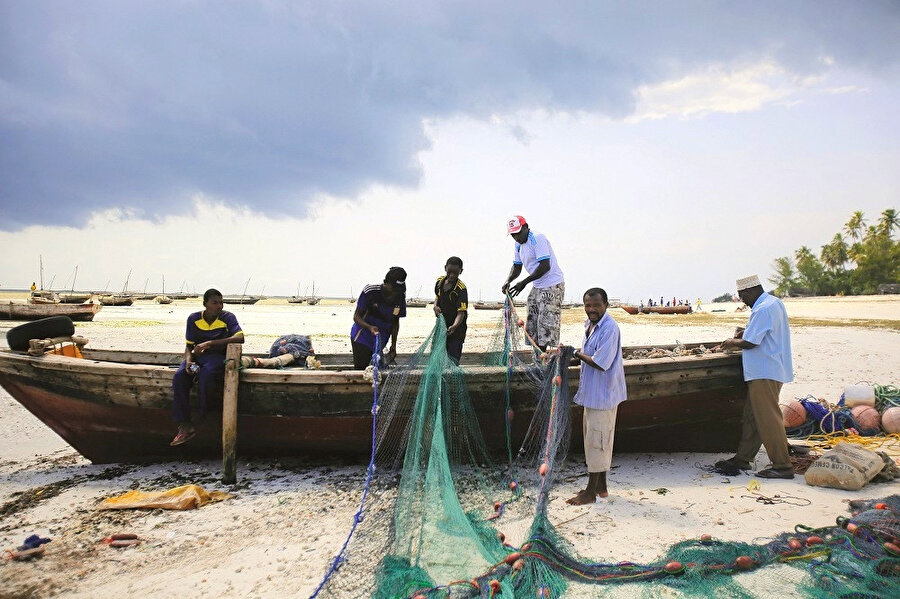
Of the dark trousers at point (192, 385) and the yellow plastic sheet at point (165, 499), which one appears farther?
the dark trousers at point (192, 385)

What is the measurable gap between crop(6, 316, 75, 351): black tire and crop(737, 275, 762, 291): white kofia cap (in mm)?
7894

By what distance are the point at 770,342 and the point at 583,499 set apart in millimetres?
2516

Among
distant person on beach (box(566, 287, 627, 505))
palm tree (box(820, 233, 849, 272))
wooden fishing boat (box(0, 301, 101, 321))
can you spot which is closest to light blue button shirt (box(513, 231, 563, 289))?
distant person on beach (box(566, 287, 627, 505))

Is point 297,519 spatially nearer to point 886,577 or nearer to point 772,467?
point 886,577

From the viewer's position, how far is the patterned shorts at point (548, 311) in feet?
20.4

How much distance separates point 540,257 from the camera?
6.14 m

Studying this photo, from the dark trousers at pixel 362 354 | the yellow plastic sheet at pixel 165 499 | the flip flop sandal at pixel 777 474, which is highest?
the dark trousers at pixel 362 354

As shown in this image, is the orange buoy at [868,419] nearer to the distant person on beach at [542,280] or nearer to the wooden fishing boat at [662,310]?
the distant person on beach at [542,280]

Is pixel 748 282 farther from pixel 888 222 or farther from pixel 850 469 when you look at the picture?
pixel 888 222

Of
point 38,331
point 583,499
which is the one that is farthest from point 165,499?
point 583,499

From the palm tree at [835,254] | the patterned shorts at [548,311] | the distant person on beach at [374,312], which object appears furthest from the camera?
the palm tree at [835,254]

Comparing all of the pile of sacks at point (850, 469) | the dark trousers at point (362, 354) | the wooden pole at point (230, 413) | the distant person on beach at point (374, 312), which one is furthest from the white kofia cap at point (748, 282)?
the wooden pole at point (230, 413)

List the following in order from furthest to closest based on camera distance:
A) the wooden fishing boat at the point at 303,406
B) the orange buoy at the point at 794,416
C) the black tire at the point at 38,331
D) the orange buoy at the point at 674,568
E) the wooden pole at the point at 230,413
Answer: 1. the orange buoy at the point at 794,416
2. the black tire at the point at 38,331
3. the wooden fishing boat at the point at 303,406
4. the wooden pole at the point at 230,413
5. the orange buoy at the point at 674,568

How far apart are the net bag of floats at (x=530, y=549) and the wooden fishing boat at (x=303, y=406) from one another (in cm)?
56
